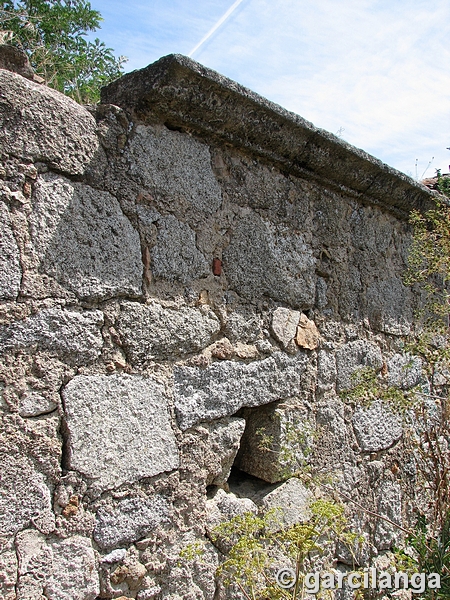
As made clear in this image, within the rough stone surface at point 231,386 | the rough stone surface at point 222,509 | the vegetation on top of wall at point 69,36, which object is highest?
the vegetation on top of wall at point 69,36

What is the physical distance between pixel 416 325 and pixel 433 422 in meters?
0.56

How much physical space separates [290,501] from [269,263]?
97 cm

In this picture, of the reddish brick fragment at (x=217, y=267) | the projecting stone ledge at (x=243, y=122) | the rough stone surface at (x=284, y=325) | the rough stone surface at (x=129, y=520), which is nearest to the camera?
the rough stone surface at (x=129, y=520)

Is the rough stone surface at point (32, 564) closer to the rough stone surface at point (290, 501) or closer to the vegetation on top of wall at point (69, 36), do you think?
the rough stone surface at point (290, 501)

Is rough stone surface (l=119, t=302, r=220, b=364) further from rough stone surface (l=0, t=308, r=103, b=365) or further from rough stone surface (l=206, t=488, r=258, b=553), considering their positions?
rough stone surface (l=206, t=488, r=258, b=553)

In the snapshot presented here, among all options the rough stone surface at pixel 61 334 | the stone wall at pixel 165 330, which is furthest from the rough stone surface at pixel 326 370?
the rough stone surface at pixel 61 334

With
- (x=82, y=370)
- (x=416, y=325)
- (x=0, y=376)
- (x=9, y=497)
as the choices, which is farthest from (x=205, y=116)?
(x=416, y=325)

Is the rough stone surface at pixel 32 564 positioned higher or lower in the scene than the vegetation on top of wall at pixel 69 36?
lower

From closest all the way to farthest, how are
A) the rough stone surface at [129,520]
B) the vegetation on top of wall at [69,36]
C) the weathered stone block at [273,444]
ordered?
the rough stone surface at [129,520]
the weathered stone block at [273,444]
the vegetation on top of wall at [69,36]

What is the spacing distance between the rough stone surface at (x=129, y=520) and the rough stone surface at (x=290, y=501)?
55 centimetres

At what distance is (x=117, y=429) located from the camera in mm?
1737

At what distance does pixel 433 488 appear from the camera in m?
3.01

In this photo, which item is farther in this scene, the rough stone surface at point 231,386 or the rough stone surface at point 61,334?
the rough stone surface at point 231,386

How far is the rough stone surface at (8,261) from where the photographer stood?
1.52 metres
